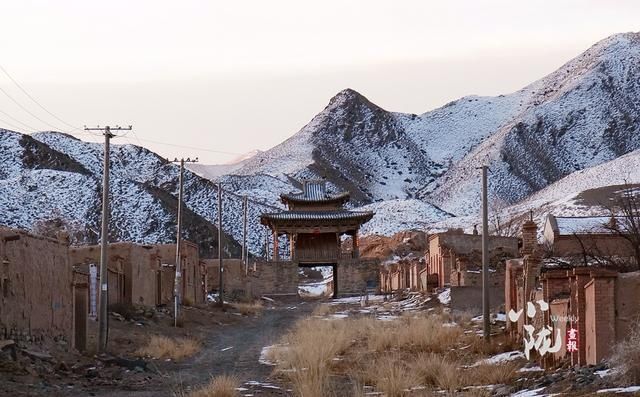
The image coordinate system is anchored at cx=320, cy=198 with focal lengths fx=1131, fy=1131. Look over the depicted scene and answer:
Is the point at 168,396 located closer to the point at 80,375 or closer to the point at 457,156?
the point at 80,375

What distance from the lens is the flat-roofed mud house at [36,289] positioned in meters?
22.1

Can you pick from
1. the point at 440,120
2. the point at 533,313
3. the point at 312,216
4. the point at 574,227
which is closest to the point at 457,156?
the point at 440,120

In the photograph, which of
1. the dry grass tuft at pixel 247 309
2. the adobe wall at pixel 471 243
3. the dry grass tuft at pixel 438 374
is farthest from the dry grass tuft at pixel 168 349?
the adobe wall at pixel 471 243

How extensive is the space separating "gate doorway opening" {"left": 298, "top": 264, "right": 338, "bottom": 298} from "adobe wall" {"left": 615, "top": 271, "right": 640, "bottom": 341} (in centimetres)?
5397

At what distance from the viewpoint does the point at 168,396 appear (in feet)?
61.5

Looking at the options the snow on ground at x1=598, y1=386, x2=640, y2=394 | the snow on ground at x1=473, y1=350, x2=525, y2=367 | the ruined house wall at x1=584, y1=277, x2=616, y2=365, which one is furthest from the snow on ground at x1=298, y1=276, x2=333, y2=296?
the snow on ground at x1=598, y1=386, x2=640, y2=394

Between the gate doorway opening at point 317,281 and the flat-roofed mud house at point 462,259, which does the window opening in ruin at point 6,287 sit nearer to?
the flat-roofed mud house at point 462,259

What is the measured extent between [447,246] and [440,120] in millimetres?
144881

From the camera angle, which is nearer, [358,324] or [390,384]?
[390,384]

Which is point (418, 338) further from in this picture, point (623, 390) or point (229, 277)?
point (229, 277)

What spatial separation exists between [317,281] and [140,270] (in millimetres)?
64046

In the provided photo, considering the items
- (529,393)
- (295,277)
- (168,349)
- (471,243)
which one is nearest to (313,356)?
(168,349)

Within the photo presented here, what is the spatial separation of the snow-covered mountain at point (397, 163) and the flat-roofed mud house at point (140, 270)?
3732 centimetres

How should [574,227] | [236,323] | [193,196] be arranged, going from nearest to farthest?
[236,323], [574,227], [193,196]
